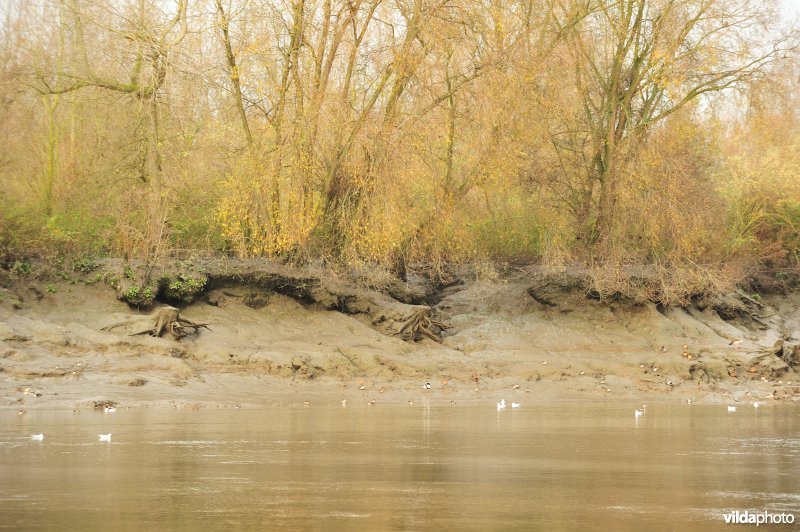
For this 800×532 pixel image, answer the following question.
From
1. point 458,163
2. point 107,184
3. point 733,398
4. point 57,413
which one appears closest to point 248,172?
point 107,184

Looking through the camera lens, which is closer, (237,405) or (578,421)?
(578,421)

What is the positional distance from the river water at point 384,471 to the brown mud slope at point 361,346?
2565 millimetres

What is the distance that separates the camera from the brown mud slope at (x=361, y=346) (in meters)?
18.8

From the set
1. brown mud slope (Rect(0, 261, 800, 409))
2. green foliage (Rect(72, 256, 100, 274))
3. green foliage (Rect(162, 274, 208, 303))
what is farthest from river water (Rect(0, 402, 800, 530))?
green foliage (Rect(72, 256, 100, 274))

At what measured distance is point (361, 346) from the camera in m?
22.4

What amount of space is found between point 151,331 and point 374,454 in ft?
33.6

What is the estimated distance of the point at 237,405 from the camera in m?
17.6

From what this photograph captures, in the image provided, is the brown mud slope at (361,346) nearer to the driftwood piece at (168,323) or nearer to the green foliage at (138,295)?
the driftwood piece at (168,323)

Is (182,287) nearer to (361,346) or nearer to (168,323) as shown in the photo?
(168,323)

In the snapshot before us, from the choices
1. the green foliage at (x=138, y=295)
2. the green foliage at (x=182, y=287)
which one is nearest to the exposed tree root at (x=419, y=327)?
the green foliage at (x=182, y=287)

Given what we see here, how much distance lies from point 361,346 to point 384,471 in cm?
1191

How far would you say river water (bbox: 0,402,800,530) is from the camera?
8.13m

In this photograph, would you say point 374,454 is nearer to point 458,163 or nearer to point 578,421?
point 578,421

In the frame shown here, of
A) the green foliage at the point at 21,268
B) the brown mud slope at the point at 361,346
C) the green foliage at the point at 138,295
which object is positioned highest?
the green foliage at the point at 21,268
